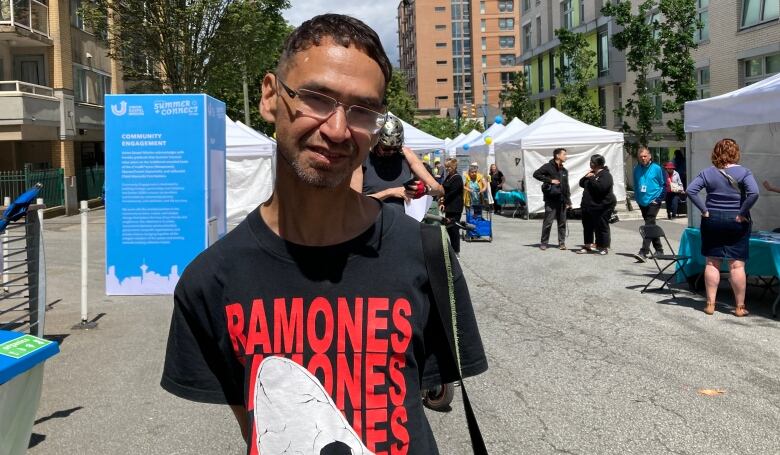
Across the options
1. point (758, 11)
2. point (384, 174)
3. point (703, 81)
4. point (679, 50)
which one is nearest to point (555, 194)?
point (384, 174)

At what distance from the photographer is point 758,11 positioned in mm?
24438

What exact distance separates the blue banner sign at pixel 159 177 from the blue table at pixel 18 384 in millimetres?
5937

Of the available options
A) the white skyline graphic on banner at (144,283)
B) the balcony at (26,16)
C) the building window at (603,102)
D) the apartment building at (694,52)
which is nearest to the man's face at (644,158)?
the white skyline graphic on banner at (144,283)

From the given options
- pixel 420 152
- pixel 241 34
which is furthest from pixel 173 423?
pixel 420 152

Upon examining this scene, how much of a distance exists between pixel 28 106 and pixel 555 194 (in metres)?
21.1

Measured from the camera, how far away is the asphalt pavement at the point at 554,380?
4633mm

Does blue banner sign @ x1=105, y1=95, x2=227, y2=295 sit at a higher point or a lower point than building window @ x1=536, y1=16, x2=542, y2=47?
lower

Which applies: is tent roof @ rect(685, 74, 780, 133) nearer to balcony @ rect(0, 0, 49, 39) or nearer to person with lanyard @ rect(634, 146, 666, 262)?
person with lanyard @ rect(634, 146, 666, 262)

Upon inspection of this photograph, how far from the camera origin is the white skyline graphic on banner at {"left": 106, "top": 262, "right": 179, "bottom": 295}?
8992 mm

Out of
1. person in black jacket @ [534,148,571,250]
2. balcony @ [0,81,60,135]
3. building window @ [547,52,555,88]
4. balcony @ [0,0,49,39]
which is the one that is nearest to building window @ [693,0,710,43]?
person in black jacket @ [534,148,571,250]

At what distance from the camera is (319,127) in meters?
1.53

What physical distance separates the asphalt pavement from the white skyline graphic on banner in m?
0.26

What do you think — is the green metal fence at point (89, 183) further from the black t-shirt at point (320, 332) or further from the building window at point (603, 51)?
the black t-shirt at point (320, 332)

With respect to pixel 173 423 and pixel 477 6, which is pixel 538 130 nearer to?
pixel 173 423
